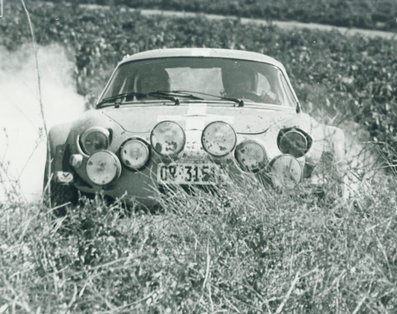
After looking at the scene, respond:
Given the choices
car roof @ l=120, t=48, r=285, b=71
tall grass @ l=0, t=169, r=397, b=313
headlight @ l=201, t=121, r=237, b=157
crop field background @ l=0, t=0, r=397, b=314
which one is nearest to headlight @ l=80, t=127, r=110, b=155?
headlight @ l=201, t=121, r=237, b=157

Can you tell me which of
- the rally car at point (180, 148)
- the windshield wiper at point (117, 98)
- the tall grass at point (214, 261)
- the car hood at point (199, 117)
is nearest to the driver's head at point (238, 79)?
the rally car at point (180, 148)

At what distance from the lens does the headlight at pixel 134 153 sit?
445cm

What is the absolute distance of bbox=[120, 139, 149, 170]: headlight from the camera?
4453mm

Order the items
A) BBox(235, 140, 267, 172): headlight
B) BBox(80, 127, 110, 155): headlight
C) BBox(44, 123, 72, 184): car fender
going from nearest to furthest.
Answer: BBox(235, 140, 267, 172): headlight → BBox(80, 127, 110, 155): headlight → BBox(44, 123, 72, 184): car fender

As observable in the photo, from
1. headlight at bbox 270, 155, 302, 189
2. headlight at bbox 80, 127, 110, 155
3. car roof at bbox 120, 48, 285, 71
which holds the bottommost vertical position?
headlight at bbox 270, 155, 302, 189

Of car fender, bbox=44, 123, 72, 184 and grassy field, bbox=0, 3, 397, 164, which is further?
grassy field, bbox=0, 3, 397, 164

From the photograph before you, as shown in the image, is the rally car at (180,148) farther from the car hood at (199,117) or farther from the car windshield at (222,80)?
the car windshield at (222,80)

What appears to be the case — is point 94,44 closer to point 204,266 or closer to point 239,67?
point 239,67

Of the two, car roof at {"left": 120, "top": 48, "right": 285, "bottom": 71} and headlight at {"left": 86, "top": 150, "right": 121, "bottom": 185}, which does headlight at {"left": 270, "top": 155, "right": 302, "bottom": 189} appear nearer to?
headlight at {"left": 86, "top": 150, "right": 121, "bottom": 185}

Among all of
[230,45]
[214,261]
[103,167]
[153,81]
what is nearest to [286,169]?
[103,167]

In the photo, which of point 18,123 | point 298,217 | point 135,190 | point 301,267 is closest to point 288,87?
point 135,190

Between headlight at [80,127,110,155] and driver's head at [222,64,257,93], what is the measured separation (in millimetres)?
1270

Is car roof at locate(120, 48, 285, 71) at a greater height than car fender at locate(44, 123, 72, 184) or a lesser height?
greater

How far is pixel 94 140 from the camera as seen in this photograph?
181 inches
